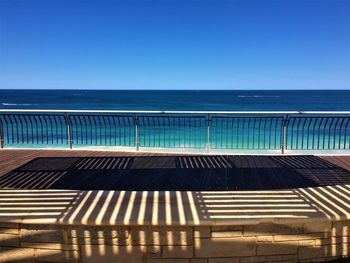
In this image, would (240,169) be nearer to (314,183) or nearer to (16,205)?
(314,183)

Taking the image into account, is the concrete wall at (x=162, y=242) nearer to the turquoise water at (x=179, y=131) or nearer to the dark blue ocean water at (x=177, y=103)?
the turquoise water at (x=179, y=131)

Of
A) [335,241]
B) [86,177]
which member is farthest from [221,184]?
[86,177]

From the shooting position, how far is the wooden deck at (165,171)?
12.7 feet

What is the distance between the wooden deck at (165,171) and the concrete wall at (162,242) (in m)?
1.24

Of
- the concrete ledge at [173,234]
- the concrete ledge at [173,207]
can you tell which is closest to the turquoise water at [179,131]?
the concrete ledge at [173,207]

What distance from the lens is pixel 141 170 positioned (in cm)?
464

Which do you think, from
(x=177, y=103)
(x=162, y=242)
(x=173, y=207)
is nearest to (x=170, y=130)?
(x=173, y=207)

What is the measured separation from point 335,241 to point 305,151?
3.90 meters

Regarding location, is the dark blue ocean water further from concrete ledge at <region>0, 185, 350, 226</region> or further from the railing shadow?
concrete ledge at <region>0, 185, 350, 226</region>

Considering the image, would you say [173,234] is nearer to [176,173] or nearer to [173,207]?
[173,207]

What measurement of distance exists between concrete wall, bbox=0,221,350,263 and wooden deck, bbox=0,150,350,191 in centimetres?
124

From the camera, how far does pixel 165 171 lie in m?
4.58

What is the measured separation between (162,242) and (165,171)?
2.17m

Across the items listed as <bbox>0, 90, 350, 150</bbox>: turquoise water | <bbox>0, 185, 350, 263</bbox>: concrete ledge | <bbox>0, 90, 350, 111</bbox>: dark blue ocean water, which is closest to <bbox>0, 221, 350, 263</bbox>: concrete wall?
<bbox>0, 185, 350, 263</bbox>: concrete ledge
